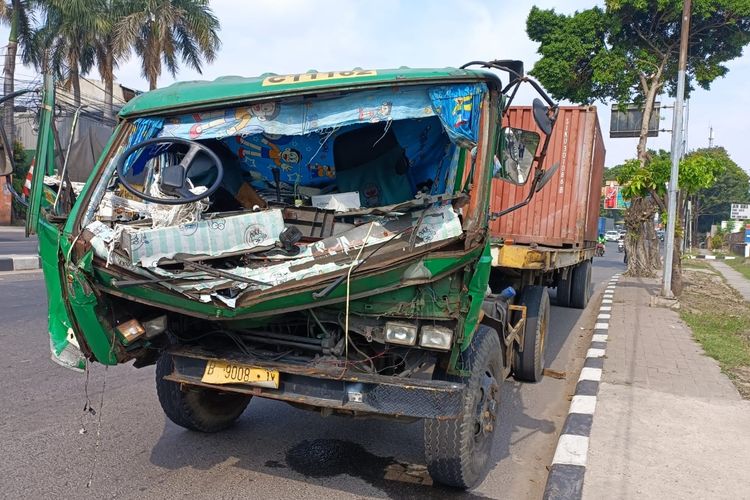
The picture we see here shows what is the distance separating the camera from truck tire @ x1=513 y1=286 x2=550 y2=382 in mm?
5949

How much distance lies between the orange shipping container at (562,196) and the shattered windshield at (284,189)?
367 cm

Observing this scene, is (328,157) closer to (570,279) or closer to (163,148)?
(163,148)

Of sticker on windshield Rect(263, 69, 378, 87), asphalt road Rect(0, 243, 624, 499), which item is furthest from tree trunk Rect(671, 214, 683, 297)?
sticker on windshield Rect(263, 69, 378, 87)

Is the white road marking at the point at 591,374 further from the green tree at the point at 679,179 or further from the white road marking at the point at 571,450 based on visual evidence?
the green tree at the point at 679,179

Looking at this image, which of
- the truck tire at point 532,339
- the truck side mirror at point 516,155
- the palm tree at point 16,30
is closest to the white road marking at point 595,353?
the truck tire at point 532,339

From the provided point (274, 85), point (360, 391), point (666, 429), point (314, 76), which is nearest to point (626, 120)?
point (666, 429)

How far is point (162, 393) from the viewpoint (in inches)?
160

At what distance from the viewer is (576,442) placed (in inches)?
162

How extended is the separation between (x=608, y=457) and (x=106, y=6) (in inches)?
1063

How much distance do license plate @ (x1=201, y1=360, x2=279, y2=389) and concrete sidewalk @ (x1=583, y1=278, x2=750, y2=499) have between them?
1.93 m

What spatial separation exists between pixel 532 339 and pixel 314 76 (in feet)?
12.1

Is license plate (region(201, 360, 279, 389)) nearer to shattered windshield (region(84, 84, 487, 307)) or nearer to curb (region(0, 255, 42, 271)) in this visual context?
shattered windshield (region(84, 84, 487, 307))

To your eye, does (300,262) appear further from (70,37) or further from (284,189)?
(70,37)

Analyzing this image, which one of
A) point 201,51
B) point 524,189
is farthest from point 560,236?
point 201,51
